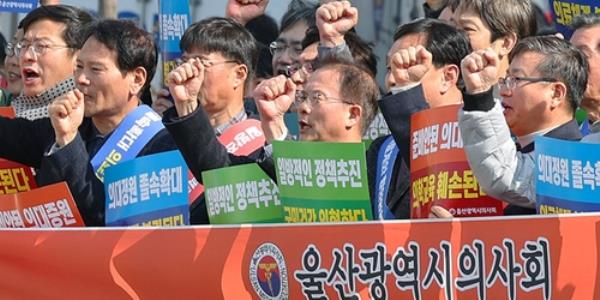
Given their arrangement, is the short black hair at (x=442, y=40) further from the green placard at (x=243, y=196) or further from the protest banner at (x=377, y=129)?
the green placard at (x=243, y=196)

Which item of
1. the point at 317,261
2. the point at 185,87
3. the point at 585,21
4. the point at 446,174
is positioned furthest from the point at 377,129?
the point at 317,261

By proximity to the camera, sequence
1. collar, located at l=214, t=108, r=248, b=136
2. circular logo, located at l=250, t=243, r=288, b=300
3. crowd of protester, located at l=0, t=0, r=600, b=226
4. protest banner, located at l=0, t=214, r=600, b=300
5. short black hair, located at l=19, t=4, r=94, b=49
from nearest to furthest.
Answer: protest banner, located at l=0, t=214, r=600, b=300, circular logo, located at l=250, t=243, r=288, b=300, crowd of protester, located at l=0, t=0, r=600, b=226, collar, located at l=214, t=108, r=248, b=136, short black hair, located at l=19, t=4, r=94, b=49

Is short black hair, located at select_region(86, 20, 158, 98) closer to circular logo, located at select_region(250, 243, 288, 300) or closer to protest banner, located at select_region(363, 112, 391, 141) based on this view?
protest banner, located at select_region(363, 112, 391, 141)

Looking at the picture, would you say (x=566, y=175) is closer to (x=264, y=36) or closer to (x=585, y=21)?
(x=585, y=21)

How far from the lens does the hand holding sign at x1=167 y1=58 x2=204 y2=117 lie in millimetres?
6434

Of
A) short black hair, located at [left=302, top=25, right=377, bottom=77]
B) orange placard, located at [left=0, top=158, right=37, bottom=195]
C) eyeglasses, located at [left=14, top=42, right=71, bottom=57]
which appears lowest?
orange placard, located at [left=0, top=158, right=37, bottom=195]

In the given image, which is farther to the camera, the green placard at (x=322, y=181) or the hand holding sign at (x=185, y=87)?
the hand holding sign at (x=185, y=87)

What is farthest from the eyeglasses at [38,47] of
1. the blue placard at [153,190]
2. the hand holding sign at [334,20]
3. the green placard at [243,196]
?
the green placard at [243,196]

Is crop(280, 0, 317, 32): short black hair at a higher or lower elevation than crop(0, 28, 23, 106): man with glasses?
higher

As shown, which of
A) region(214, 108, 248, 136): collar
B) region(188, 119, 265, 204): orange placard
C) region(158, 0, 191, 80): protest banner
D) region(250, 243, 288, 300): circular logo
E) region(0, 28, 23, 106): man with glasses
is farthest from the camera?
region(0, 28, 23, 106): man with glasses

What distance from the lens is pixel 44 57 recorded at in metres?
7.96

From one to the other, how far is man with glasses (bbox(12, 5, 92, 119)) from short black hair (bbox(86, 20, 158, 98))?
51 centimetres

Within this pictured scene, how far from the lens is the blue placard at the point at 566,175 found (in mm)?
5258

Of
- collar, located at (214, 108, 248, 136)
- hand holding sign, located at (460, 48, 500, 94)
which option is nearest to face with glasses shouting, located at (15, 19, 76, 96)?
collar, located at (214, 108, 248, 136)
